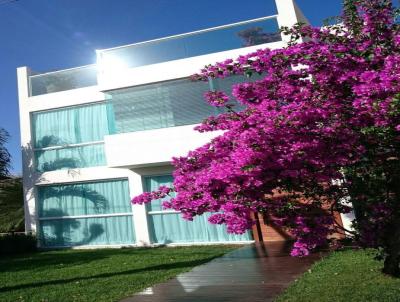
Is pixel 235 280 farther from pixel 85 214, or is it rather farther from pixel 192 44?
pixel 85 214

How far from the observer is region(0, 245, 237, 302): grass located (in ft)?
23.8

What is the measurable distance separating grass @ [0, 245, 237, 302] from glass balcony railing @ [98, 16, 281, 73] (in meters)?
6.26

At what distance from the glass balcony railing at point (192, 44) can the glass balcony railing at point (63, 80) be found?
1.02 m

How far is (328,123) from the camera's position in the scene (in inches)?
173

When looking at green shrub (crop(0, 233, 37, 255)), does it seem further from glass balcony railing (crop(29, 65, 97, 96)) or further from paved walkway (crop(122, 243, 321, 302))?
paved walkway (crop(122, 243, 321, 302))

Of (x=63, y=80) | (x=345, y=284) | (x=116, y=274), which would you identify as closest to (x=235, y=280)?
(x=345, y=284)

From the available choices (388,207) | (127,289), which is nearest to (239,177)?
(388,207)

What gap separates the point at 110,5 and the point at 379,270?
27.0 feet

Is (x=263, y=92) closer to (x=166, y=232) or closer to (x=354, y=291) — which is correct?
(x=354, y=291)

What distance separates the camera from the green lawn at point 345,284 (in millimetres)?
5492

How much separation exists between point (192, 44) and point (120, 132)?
3.80m

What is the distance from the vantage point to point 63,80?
A: 1569cm

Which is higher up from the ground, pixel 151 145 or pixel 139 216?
pixel 151 145

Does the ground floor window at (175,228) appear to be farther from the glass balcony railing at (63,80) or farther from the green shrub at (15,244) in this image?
the green shrub at (15,244)
